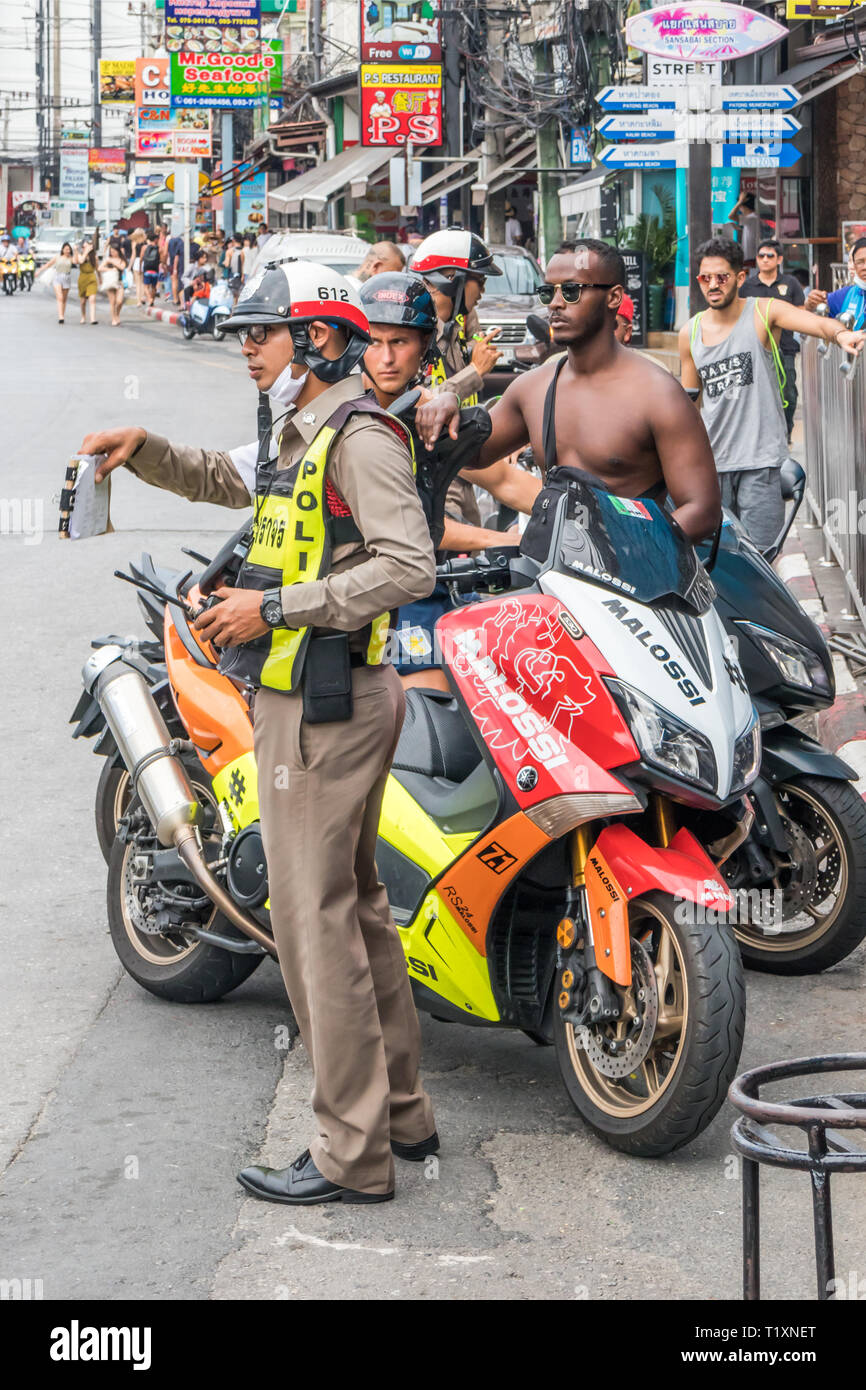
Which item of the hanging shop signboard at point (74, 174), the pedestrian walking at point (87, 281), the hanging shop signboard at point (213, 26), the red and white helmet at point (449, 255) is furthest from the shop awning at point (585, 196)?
the hanging shop signboard at point (74, 174)

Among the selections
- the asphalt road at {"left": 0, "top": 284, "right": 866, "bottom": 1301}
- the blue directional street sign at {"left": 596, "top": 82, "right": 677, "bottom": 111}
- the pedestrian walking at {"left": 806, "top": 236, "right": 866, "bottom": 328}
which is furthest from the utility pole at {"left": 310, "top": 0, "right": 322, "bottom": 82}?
the asphalt road at {"left": 0, "top": 284, "right": 866, "bottom": 1301}

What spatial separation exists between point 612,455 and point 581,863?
45.5 inches

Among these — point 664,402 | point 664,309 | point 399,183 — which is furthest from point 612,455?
point 399,183

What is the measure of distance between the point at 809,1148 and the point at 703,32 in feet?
42.9

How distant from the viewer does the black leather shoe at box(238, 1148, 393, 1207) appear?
3945mm

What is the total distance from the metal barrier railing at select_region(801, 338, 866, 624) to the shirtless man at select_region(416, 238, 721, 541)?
4.42m

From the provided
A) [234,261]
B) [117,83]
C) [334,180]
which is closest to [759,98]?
[234,261]

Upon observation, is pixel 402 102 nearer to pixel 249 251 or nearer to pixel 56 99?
pixel 249 251

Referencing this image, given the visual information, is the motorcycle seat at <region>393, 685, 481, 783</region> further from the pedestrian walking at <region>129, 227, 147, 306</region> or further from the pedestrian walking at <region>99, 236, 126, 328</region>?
the pedestrian walking at <region>129, 227, 147, 306</region>

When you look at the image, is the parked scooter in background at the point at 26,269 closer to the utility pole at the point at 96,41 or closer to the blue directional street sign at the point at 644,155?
the blue directional street sign at the point at 644,155

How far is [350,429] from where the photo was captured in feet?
12.4

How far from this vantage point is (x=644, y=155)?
14.9 metres

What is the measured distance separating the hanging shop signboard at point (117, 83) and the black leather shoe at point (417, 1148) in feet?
240
